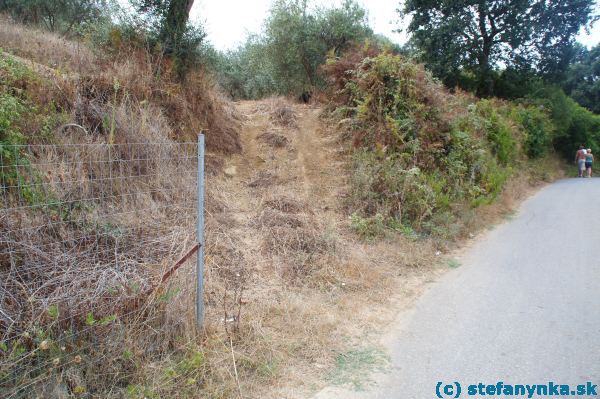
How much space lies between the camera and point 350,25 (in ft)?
48.2

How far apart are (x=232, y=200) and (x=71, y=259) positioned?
150 inches

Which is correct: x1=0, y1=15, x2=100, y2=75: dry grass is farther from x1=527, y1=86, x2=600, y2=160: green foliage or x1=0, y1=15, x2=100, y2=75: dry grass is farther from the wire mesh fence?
x1=527, y1=86, x2=600, y2=160: green foliage

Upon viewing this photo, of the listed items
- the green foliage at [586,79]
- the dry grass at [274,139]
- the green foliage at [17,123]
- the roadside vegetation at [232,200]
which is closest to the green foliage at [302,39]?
the roadside vegetation at [232,200]

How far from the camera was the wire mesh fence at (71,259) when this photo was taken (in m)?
3.00

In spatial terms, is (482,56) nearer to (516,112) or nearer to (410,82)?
(516,112)

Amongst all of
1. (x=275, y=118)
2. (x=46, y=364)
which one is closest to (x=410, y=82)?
(x=275, y=118)

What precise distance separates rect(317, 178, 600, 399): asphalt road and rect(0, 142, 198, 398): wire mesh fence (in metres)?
1.91

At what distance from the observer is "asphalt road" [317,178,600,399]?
11.9 feet

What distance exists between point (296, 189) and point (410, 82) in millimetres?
4018

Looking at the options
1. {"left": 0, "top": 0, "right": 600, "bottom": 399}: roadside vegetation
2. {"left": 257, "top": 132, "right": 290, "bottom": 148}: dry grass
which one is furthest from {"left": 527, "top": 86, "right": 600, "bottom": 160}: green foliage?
Result: {"left": 257, "top": 132, "right": 290, "bottom": 148}: dry grass

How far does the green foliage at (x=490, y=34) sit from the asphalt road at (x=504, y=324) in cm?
1508

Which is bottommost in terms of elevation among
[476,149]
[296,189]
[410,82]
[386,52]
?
[296,189]

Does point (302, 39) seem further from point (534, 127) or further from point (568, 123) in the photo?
point (568, 123)

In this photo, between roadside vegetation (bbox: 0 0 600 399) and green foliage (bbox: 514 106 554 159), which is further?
green foliage (bbox: 514 106 554 159)
